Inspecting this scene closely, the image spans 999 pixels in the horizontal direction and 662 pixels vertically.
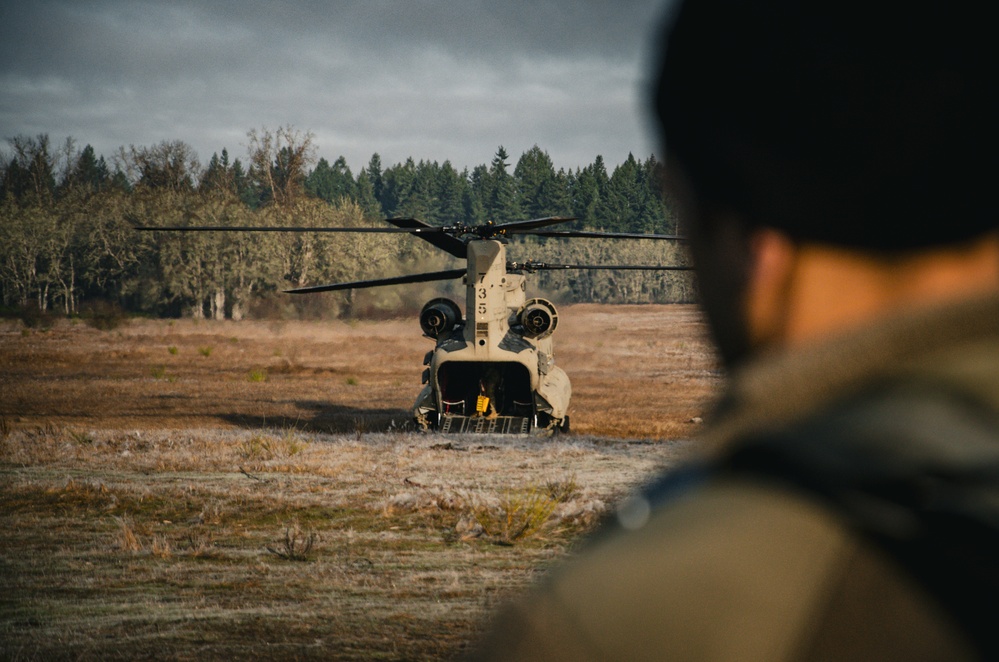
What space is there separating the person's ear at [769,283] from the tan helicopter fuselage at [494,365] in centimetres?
1602

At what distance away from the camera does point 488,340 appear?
55.8ft

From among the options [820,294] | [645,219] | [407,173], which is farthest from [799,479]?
[407,173]

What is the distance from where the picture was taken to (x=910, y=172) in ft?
2.23

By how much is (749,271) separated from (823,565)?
0.26 meters

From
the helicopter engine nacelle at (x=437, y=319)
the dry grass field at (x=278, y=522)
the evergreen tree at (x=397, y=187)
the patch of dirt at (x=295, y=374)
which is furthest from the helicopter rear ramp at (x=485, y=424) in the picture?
the evergreen tree at (x=397, y=187)

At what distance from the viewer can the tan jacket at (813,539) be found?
1.97ft

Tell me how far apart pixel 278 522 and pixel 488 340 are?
6878mm

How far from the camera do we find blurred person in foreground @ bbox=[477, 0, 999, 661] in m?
0.60

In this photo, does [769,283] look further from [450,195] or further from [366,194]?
[366,194]

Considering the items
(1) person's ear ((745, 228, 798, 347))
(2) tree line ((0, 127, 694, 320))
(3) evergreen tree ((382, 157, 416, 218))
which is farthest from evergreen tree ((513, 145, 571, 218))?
(1) person's ear ((745, 228, 798, 347))

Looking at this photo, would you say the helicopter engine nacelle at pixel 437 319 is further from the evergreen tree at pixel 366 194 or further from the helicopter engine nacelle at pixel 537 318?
the evergreen tree at pixel 366 194

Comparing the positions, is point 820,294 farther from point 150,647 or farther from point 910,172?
point 150,647

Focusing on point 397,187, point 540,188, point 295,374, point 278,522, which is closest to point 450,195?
point 397,187

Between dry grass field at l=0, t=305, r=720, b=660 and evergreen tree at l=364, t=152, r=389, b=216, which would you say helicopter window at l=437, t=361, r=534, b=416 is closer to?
dry grass field at l=0, t=305, r=720, b=660
